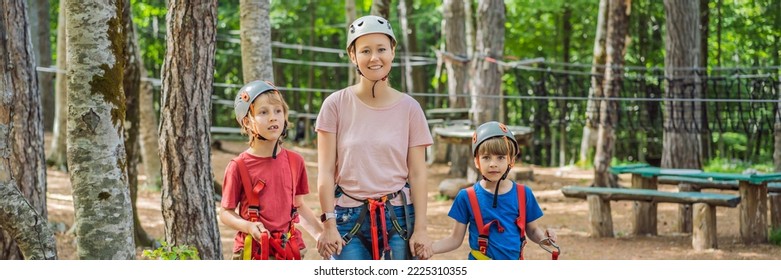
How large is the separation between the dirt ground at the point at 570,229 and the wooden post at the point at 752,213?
103 mm

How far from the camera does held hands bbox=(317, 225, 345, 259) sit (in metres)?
3.08

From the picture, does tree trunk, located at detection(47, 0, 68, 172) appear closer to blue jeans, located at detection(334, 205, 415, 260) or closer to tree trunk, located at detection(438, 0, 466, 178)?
tree trunk, located at detection(438, 0, 466, 178)

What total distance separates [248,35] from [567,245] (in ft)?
10.6

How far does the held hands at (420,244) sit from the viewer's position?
3.11m

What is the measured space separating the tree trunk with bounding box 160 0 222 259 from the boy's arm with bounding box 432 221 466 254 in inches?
87.3

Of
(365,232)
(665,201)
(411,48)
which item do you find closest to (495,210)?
(365,232)

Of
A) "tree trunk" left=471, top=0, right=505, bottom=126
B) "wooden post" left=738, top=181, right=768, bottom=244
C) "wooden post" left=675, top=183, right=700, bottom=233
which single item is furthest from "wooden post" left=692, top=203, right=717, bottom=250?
"tree trunk" left=471, top=0, right=505, bottom=126

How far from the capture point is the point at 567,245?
339 inches

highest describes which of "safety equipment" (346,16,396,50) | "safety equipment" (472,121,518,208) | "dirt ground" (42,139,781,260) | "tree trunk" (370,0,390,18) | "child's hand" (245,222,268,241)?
"tree trunk" (370,0,390,18)

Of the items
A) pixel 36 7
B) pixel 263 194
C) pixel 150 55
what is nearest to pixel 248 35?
pixel 263 194

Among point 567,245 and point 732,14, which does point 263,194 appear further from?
point 732,14

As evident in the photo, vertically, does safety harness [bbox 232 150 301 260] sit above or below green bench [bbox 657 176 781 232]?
above

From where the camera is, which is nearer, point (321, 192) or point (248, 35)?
point (321, 192)

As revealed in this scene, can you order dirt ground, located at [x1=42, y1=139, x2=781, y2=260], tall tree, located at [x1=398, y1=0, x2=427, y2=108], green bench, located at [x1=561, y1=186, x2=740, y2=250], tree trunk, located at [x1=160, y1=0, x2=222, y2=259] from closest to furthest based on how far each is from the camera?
1. tree trunk, located at [x1=160, y1=0, x2=222, y2=259]
2. green bench, located at [x1=561, y1=186, x2=740, y2=250]
3. dirt ground, located at [x1=42, y1=139, x2=781, y2=260]
4. tall tree, located at [x1=398, y1=0, x2=427, y2=108]
